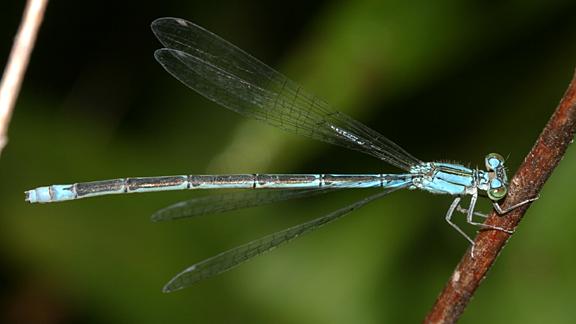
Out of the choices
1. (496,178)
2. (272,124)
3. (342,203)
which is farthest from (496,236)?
(342,203)

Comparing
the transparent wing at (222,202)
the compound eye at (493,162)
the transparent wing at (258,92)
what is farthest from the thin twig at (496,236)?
the transparent wing at (258,92)

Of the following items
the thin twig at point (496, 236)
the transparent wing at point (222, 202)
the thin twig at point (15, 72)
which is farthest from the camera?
the transparent wing at point (222, 202)

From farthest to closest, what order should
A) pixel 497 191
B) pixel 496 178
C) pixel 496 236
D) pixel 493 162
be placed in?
pixel 493 162 → pixel 496 178 → pixel 497 191 → pixel 496 236

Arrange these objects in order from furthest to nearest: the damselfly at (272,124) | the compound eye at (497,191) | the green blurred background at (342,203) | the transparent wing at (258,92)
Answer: the green blurred background at (342,203) → the transparent wing at (258,92) → the damselfly at (272,124) → the compound eye at (497,191)

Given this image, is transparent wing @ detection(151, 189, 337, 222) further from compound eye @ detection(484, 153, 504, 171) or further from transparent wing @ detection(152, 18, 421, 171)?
compound eye @ detection(484, 153, 504, 171)

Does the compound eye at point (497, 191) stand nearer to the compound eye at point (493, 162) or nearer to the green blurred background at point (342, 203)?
the compound eye at point (493, 162)

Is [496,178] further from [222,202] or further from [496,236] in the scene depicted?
[222,202]

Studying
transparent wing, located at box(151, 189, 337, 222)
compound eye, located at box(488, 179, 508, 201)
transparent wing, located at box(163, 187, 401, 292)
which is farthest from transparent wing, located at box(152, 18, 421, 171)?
compound eye, located at box(488, 179, 508, 201)
